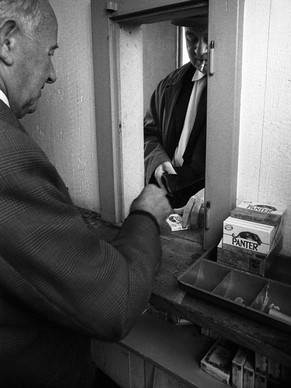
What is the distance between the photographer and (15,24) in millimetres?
722

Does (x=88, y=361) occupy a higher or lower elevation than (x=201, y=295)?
lower

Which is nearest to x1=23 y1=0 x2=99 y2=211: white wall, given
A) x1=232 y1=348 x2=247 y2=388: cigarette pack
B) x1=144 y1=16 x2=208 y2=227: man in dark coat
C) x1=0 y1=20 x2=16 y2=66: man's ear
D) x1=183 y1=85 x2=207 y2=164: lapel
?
x1=144 y1=16 x2=208 y2=227: man in dark coat

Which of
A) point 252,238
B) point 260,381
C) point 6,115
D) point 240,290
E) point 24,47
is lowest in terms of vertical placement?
point 260,381

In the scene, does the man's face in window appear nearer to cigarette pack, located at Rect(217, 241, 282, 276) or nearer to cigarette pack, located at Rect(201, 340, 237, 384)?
cigarette pack, located at Rect(217, 241, 282, 276)

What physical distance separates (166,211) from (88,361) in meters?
0.47

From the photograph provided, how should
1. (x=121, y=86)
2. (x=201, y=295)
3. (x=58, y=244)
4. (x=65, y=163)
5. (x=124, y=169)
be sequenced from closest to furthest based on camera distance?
1. (x=58, y=244)
2. (x=201, y=295)
3. (x=121, y=86)
4. (x=124, y=169)
5. (x=65, y=163)

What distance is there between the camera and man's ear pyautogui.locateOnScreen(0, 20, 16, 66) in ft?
2.34

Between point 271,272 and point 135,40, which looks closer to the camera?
point 271,272

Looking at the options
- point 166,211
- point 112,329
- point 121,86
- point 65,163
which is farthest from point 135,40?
point 112,329

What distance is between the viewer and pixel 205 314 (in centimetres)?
87

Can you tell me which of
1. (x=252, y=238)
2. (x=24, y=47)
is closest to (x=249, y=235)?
(x=252, y=238)

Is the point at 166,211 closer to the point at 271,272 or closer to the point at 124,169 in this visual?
the point at 271,272

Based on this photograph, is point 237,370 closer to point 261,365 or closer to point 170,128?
point 261,365

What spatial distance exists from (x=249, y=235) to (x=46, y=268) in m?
0.59
